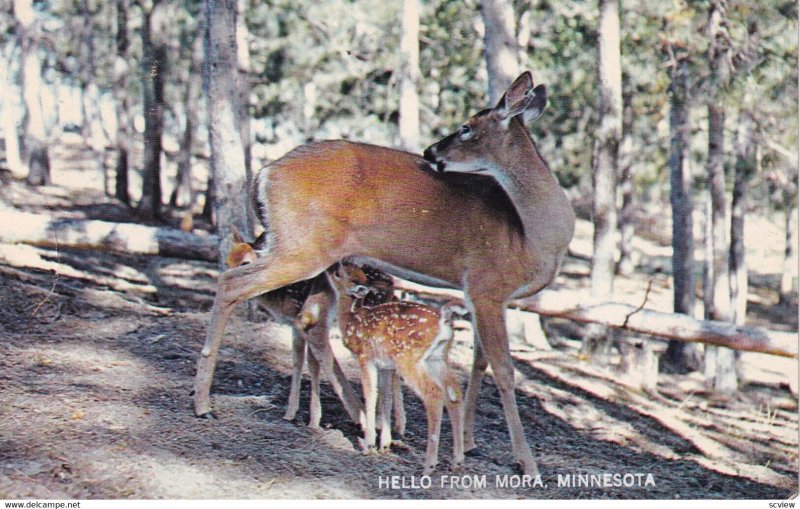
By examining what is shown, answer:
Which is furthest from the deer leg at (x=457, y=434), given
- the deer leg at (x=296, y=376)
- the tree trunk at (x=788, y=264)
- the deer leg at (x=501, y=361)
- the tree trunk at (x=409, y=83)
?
the tree trunk at (x=788, y=264)

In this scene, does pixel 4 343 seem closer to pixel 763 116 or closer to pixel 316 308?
pixel 316 308

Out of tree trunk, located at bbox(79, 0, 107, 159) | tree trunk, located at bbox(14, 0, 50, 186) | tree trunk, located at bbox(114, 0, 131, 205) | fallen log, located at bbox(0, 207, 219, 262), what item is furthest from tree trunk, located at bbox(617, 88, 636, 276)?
tree trunk, located at bbox(79, 0, 107, 159)

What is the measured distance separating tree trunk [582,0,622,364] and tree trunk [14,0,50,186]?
9852 millimetres

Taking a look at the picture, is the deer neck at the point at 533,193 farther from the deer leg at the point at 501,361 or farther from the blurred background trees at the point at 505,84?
the blurred background trees at the point at 505,84

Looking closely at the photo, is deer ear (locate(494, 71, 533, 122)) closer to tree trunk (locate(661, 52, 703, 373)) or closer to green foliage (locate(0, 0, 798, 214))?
green foliage (locate(0, 0, 798, 214))

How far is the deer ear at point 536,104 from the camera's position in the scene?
5461mm

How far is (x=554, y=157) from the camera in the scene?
1948cm

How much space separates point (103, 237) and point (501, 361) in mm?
5172

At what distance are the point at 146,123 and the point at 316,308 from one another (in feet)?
35.9

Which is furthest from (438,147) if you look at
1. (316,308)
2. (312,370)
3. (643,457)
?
(643,457)

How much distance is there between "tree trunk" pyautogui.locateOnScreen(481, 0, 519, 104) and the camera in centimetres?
931

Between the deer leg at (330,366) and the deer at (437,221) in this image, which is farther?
the deer leg at (330,366)

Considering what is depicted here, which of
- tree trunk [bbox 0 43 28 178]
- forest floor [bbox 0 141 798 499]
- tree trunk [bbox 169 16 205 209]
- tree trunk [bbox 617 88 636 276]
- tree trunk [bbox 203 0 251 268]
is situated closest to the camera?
forest floor [bbox 0 141 798 499]

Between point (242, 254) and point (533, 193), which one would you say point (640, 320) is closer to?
point (533, 193)
